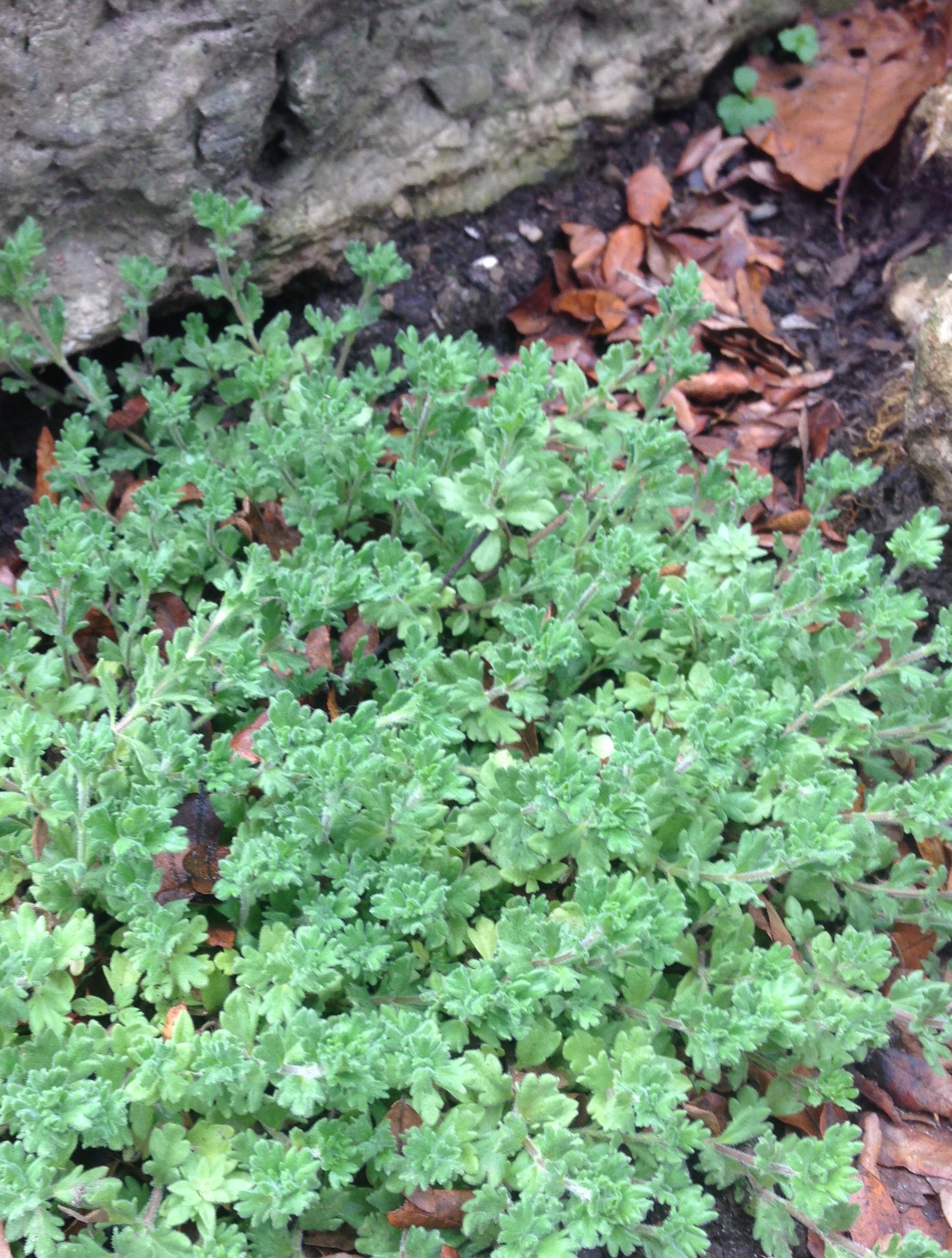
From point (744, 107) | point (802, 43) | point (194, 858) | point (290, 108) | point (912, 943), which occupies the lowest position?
point (912, 943)

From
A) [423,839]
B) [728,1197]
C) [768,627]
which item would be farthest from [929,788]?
[423,839]

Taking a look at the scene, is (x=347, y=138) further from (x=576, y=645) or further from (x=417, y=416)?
(x=576, y=645)

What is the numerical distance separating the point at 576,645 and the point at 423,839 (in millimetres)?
611

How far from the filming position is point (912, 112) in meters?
4.13

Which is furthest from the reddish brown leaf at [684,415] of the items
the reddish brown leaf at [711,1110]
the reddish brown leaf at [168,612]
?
the reddish brown leaf at [711,1110]

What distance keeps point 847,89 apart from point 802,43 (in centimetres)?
30

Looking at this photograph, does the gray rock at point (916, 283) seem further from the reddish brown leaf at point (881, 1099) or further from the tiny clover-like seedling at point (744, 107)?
the reddish brown leaf at point (881, 1099)

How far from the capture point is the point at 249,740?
2770 mm

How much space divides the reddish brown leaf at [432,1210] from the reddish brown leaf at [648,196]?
3.40m

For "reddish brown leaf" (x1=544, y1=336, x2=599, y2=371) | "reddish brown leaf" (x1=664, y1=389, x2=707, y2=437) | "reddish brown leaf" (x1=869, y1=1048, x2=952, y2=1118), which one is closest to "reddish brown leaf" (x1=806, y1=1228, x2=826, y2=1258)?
"reddish brown leaf" (x1=869, y1=1048, x2=952, y2=1118)

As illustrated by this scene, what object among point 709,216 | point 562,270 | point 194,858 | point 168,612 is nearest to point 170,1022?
point 194,858

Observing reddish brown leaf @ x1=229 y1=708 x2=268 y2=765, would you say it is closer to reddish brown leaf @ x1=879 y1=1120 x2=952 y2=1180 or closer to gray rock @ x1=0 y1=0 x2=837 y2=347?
gray rock @ x1=0 y1=0 x2=837 y2=347

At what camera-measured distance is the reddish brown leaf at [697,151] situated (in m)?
4.32

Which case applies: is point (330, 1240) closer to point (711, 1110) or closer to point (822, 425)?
point (711, 1110)
